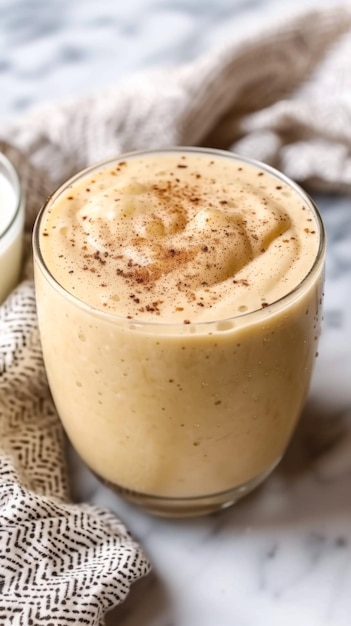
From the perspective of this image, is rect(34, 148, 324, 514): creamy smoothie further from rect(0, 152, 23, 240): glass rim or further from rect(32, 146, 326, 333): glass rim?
rect(0, 152, 23, 240): glass rim

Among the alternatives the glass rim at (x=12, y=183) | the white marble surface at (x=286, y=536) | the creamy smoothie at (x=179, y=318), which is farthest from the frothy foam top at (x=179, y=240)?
the white marble surface at (x=286, y=536)

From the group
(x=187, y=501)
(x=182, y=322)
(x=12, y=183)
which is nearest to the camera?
(x=182, y=322)

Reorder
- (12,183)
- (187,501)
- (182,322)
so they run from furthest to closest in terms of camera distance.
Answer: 1. (12,183)
2. (187,501)
3. (182,322)

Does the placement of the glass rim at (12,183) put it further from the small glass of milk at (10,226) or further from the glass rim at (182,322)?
the glass rim at (182,322)

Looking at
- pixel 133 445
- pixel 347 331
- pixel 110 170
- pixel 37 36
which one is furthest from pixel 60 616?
pixel 37 36

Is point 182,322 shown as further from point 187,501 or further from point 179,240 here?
point 187,501

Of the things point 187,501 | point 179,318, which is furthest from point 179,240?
point 187,501
